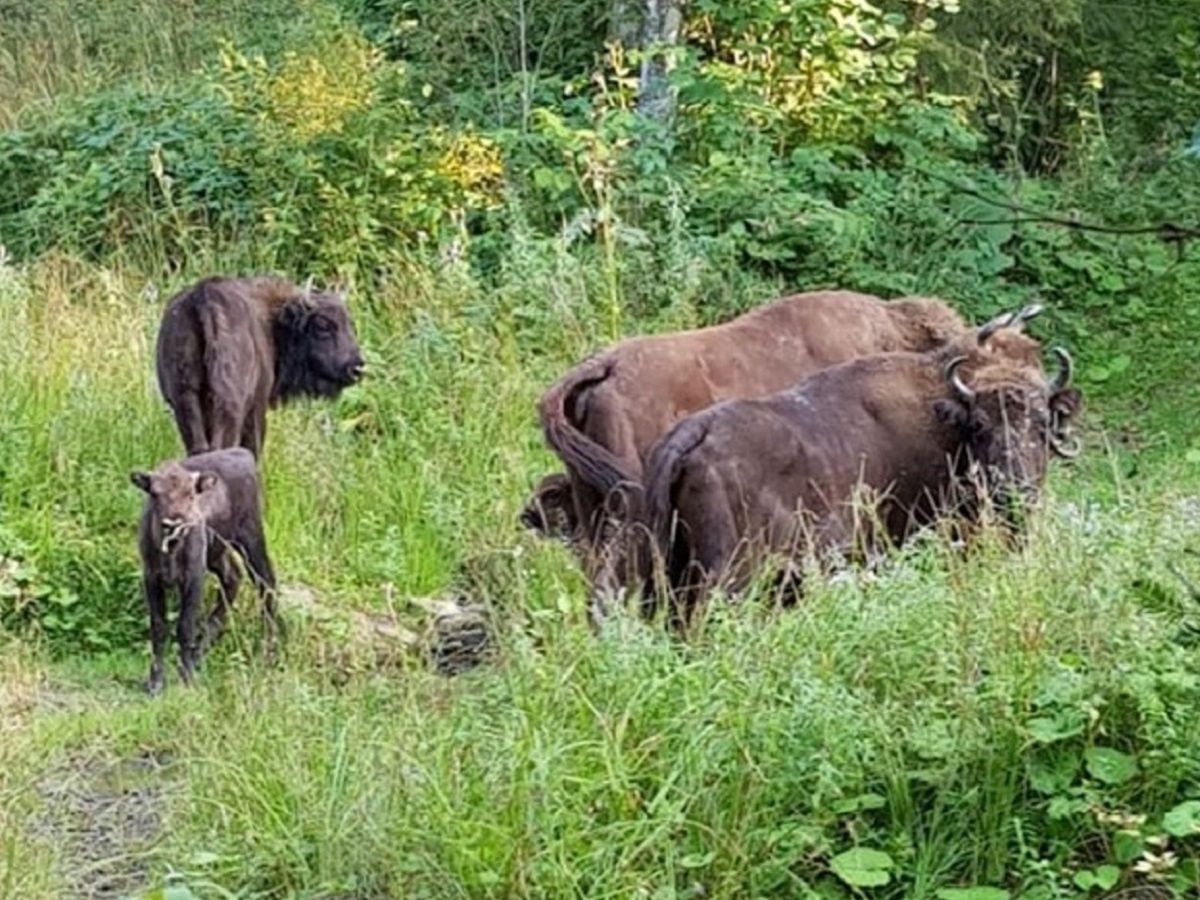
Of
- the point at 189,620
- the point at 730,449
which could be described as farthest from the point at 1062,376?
the point at 189,620

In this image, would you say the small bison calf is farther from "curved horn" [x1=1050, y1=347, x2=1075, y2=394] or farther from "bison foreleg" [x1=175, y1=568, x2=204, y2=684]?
"curved horn" [x1=1050, y1=347, x2=1075, y2=394]

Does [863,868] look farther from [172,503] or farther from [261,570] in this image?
[261,570]

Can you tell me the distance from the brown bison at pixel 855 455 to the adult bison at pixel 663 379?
1.03 feet

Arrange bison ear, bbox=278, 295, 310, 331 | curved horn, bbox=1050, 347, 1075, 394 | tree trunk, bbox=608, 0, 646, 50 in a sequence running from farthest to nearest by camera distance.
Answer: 1. tree trunk, bbox=608, 0, 646, 50
2. bison ear, bbox=278, 295, 310, 331
3. curved horn, bbox=1050, 347, 1075, 394

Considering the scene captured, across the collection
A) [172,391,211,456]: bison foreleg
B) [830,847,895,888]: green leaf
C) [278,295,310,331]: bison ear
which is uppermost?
[278,295,310,331]: bison ear

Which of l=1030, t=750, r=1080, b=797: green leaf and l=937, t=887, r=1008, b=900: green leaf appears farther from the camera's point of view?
l=1030, t=750, r=1080, b=797: green leaf

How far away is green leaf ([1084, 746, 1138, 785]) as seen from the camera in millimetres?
5031

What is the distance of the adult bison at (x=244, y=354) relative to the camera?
9180 mm

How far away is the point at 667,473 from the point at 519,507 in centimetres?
271

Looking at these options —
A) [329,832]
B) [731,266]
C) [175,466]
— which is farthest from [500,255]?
[329,832]

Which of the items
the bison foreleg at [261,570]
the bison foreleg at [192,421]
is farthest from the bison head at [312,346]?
the bison foreleg at [261,570]

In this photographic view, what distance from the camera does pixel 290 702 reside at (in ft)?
20.0

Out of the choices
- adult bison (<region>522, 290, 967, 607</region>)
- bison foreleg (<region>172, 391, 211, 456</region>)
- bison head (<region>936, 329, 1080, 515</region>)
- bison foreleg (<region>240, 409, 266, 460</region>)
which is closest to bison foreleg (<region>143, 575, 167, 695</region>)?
bison foreleg (<region>172, 391, 211, 456</region>)

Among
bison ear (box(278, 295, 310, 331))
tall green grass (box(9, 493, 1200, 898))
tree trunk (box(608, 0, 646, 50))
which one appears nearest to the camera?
tall green grass (box(9, 493, 1200, 898))
